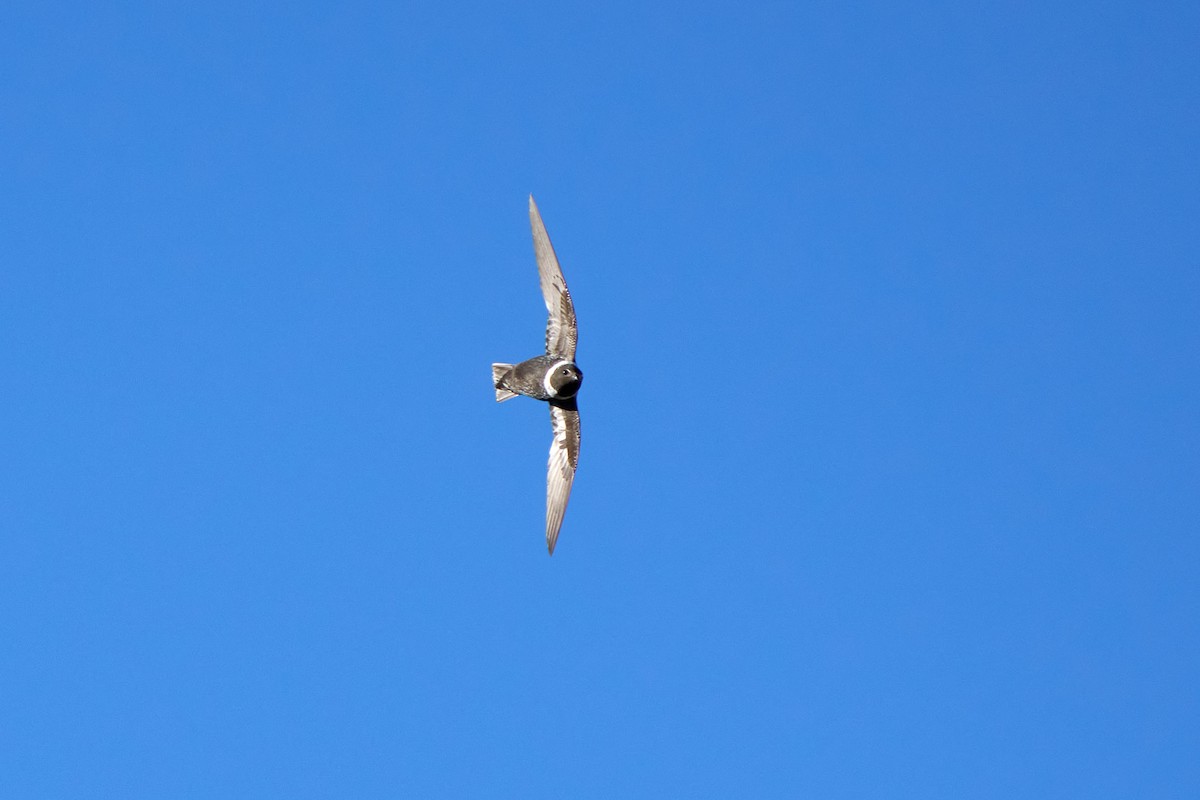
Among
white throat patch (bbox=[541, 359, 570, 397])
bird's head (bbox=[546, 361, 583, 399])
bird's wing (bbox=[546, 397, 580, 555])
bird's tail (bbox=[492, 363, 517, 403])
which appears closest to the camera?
bird's head (bbox=[546, 361, 583, 399])

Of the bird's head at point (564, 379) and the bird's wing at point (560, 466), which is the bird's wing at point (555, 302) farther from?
the bird's wing at point (560, 466)

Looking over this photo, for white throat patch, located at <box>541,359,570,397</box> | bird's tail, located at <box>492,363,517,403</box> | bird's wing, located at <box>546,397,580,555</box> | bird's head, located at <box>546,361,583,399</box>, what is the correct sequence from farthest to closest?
bird's wing, located at <box>546,397,580,555</box>
bird's tail, located at <box>492,363,517,403</box>
white throat patch, located at <box>541,359,570,397</box>
bird's head, located at <box>546,361,583,399</box>

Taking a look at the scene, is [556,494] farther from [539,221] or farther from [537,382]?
[539,221]

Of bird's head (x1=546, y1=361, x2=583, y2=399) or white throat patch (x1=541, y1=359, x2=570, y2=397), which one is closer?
bird's head (x1=546, y1=361, x2=583, y2=399)

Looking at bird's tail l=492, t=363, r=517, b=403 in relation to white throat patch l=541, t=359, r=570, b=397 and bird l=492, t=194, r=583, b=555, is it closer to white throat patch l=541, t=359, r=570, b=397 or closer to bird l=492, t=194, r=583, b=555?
bird l=492, t=194, r=583, b=555

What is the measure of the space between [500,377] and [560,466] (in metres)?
2.30

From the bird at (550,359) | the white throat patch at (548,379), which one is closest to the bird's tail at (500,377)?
the bird at (550,359)

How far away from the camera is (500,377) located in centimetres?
3491

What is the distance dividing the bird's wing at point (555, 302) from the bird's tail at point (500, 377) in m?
0.81

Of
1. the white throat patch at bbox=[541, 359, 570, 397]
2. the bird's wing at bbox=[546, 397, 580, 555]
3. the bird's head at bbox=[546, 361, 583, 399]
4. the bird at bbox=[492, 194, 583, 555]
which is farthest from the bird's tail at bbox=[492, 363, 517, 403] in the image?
the bird's wing at bbox=[546, 397, 580, 555]

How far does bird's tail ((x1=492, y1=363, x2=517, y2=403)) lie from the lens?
115 ft

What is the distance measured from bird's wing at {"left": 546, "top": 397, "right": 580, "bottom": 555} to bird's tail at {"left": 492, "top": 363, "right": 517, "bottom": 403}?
1.27 meters

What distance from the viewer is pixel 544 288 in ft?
115

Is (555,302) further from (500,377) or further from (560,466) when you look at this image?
(560,466)
